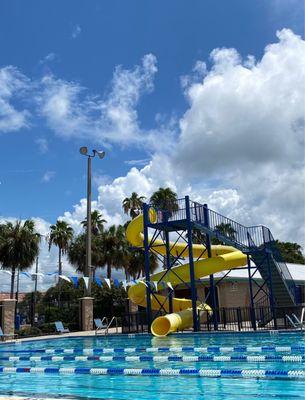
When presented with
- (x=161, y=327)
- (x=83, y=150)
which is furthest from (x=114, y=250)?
(x=161, y=327)

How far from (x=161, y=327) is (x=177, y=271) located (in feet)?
12.2

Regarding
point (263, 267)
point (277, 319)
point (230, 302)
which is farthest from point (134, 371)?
point (230, 302)

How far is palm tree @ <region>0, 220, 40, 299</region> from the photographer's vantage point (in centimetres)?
4366

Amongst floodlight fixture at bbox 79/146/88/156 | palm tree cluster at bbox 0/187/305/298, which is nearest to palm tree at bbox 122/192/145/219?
palm tree cluster at bbox 0/187/305/298

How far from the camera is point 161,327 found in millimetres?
21328

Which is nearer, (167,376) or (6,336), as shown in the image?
(167,376)

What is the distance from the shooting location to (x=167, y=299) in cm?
2573

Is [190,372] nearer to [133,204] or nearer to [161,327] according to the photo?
[161,327]

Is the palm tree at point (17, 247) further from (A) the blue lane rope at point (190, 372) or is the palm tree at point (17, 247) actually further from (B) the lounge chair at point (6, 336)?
(A) the blue lane rope at point (190, 372)

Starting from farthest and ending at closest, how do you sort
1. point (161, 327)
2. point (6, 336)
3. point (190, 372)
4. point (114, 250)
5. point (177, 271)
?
point (114, 250), point (177, 271), point (6, 336), point (161, 327), point (190, 372)

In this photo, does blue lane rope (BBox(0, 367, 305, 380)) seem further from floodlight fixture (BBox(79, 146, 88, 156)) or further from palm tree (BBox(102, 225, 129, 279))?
palm tree (BBox(102, 225, 129, 279))

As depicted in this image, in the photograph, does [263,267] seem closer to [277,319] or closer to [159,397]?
[277,319]

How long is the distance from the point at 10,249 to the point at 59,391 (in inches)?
1464

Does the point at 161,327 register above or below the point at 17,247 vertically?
below
